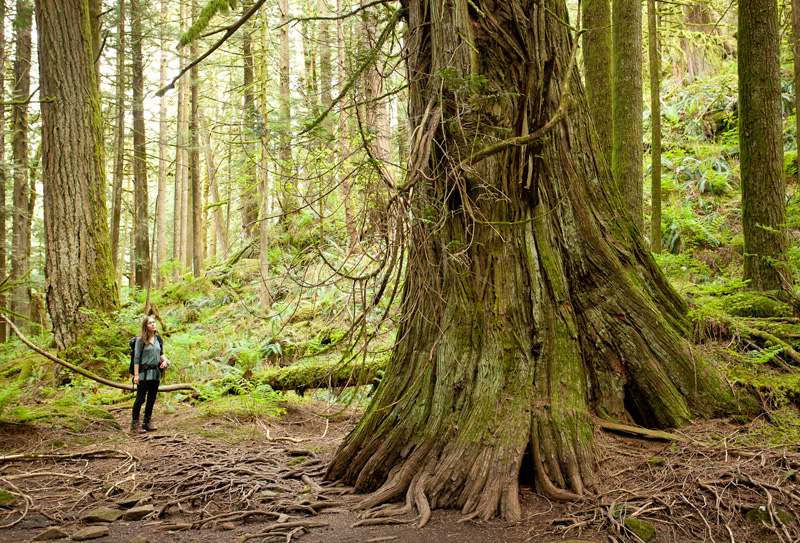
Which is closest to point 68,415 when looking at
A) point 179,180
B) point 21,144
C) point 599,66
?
point 599,66

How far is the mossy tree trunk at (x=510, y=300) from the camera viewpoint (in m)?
3.70

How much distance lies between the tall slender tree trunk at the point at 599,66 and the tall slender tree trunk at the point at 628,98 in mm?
501

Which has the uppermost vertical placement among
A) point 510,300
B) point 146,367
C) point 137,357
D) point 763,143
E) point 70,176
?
point 70,176

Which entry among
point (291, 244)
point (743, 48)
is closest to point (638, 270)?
point (743, 48)

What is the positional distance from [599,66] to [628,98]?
830 millimetres

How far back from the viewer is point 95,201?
930 centimetres

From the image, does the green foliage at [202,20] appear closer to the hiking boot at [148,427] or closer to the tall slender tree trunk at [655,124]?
the hiking boot at [148,427]

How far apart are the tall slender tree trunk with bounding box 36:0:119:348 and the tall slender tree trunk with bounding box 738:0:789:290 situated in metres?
10.5

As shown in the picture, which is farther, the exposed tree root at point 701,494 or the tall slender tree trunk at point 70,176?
the tall slender tree trunk at point 70,176

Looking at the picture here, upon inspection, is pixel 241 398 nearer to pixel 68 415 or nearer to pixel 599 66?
pixel 68 415

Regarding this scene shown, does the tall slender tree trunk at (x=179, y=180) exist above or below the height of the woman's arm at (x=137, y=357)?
above

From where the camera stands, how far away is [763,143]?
629 centimetres

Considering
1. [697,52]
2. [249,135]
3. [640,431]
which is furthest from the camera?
[697,52]

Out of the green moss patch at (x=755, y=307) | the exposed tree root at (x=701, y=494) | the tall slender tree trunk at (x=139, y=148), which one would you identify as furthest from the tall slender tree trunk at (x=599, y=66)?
the tall slender tree trunk at (x=139, y=148)
